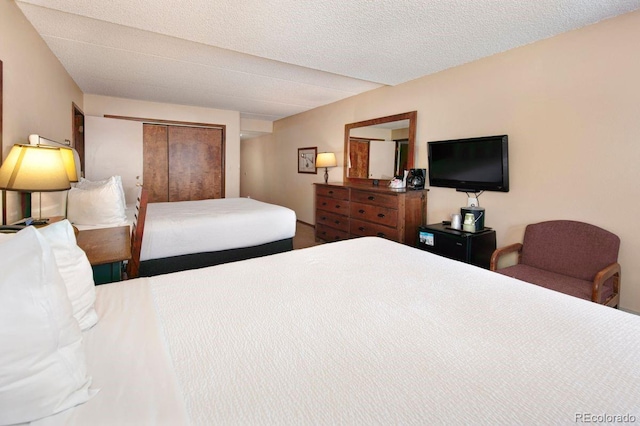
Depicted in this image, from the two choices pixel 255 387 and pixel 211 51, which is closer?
pixel 255 387

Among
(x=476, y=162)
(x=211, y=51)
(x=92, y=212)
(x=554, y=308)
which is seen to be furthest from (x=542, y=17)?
(x=92, y=212)

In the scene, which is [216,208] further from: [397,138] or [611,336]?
[611,336]

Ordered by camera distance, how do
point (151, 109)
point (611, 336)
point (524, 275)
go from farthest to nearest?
1. point (151, 109)
2. point (524, 275)
3. point (611, 336)

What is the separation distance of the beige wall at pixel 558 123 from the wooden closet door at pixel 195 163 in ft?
13.6

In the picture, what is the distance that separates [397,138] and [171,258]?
3.12m

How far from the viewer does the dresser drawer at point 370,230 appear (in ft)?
12.5

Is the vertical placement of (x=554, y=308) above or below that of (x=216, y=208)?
below

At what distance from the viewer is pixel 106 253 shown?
1.85 meters

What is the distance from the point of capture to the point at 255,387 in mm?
812

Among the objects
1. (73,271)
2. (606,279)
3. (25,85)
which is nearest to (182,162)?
(25,85)

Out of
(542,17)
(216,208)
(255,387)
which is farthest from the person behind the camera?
(216,208)

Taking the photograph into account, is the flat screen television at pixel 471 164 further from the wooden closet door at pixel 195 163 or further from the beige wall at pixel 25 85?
the wooden closet door at pixel 195 163

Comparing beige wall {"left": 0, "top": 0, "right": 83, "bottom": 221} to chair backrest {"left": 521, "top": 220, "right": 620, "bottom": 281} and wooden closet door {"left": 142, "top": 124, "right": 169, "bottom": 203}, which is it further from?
chair backrest {"left": 521, "top": 220, "right": 620, "bottom": 281}

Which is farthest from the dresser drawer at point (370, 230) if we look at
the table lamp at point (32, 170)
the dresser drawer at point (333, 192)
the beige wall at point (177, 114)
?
the beige wall at point (177, 114)
